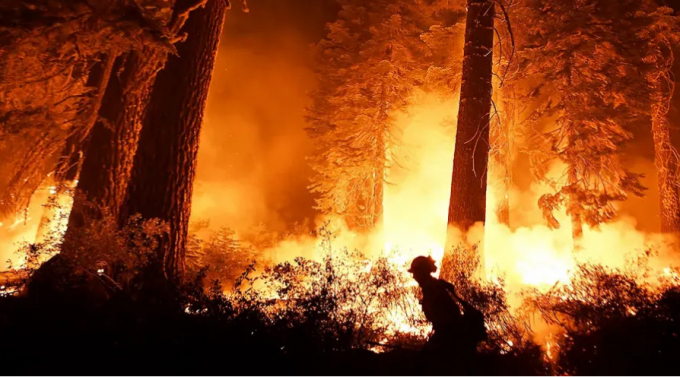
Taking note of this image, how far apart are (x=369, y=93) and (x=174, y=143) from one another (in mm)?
9021

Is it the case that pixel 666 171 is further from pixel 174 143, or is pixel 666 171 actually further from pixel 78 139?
pixel 78 139

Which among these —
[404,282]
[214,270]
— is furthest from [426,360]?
[214,270]

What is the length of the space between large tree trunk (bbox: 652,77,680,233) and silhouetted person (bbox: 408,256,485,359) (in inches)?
507

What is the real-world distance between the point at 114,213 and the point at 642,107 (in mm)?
12169

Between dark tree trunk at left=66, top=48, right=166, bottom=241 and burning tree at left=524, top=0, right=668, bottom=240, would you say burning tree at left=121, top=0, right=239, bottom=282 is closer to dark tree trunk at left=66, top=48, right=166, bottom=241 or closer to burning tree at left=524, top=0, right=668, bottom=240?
dark tree trunk at left=66, top=48, right=166, bottom=241

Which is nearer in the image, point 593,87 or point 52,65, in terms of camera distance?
point 52,65

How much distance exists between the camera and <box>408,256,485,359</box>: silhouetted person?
3938 millimetres

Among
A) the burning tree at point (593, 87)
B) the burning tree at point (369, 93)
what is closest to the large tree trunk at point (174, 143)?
the burning tree at point (369, 93)

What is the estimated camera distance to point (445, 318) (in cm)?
409

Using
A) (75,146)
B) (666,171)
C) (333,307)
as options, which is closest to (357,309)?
(333,307)

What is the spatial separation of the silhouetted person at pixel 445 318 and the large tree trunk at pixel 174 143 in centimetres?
361

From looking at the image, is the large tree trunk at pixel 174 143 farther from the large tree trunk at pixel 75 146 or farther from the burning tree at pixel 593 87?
the burning tree at pixel 593 87

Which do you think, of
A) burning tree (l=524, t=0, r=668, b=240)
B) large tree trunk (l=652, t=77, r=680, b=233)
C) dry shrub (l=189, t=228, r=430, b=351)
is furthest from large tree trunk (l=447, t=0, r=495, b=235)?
large tree trunk (l=652, t=77, r=680, b=233)

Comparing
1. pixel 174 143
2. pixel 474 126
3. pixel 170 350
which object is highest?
pixel 474 126
